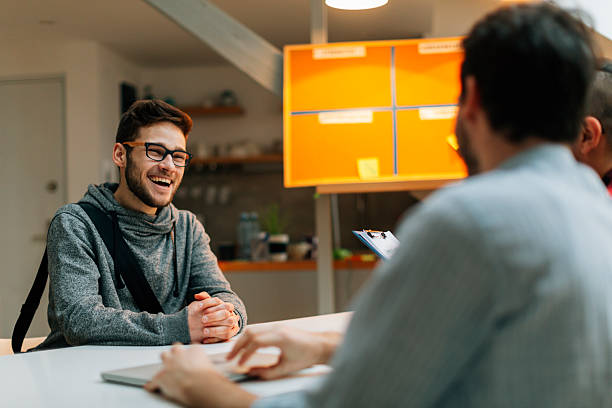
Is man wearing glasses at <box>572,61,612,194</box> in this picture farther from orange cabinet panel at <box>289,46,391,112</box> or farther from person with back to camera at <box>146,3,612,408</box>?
orange cabinet panel at <box>289,46,391,112</box>

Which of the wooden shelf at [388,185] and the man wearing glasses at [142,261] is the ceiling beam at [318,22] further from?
the man wearing glasses at [142,261]

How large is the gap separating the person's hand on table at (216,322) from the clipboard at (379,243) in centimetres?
35

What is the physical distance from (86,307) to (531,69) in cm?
117

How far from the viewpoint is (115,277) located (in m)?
1.65

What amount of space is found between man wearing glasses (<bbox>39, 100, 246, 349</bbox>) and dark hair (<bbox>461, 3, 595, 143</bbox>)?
0.97 metres

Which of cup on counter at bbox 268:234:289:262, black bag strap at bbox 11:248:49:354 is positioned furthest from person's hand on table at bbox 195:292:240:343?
cup on counter at bbox 268:234:289:262

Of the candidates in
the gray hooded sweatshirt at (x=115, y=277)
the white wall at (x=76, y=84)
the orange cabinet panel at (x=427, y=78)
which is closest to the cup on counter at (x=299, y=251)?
the orange cabinet panel at (x=427, y=78)

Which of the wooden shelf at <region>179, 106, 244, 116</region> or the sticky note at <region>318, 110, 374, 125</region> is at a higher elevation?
the wooden shelf at <region>179, 106, 244, 116</region>

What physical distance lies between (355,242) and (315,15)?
10.1 feet

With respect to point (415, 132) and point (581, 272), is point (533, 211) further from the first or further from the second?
point (415, 132)

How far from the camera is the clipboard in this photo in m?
1.40

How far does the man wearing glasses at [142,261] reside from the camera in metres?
1.42

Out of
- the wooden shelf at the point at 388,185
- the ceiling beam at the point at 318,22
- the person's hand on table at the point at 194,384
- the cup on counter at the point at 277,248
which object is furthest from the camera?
the cup on counter at the point at 277,248

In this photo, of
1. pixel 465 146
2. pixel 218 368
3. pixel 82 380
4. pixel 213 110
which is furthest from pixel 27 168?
pixel 465 146
